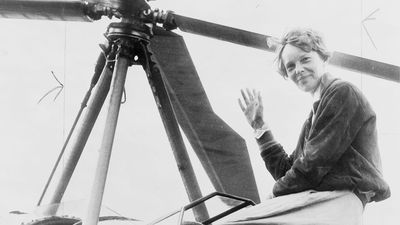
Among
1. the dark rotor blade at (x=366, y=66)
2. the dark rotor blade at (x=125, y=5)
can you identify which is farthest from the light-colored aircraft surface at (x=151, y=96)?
the dark rotor blade at (x=125, y=5)

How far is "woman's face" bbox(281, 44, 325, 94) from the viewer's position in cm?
206

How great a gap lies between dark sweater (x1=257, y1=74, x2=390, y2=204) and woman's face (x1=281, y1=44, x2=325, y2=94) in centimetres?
8

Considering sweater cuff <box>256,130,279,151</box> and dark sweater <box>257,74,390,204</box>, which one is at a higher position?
sweater cuff <box>256,130,279,151</box>

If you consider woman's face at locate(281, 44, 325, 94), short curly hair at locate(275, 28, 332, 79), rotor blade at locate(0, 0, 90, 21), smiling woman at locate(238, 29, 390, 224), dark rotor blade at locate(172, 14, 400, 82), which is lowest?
smiling woman at locate(238, 29, 390, 224)

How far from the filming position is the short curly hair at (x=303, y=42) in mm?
2057

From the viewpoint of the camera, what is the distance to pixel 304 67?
6.76 ft

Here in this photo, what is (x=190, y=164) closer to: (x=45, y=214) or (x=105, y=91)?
(x=105, y=91)

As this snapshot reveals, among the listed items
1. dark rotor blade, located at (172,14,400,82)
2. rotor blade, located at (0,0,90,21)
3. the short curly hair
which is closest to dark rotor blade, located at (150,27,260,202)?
dark rotor blade, located at (172,14,400,82)

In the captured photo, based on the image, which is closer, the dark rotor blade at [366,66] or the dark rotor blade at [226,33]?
the dark rotor blade at [366,66]

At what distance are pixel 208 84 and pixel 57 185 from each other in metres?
0.94

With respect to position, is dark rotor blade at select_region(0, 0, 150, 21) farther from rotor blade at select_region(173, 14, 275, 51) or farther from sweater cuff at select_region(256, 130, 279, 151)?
sweater cuff at select_region(256, 130, 279, 151)

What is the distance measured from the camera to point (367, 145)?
1.96 m

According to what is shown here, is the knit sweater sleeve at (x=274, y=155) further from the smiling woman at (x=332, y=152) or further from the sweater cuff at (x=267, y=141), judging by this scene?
the smiling woman at (x=332, y=152)

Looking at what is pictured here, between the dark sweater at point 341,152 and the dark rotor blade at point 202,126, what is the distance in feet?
2.89
